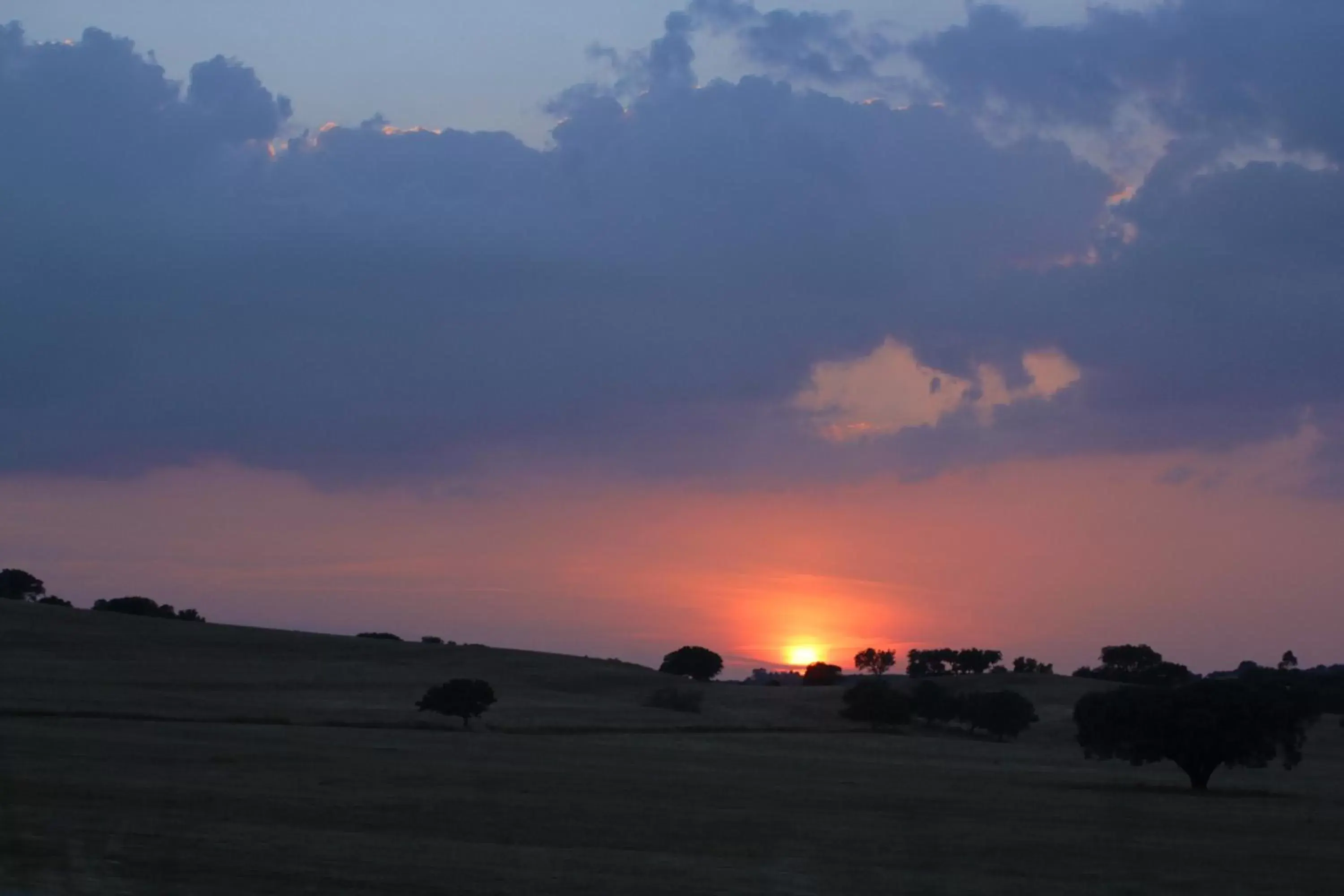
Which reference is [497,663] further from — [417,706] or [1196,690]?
[1196,690]

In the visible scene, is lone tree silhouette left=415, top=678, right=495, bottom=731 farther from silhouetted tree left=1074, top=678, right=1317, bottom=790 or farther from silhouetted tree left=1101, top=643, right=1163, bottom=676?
silhouetted tree left=1101, top=643, right=1163, bottom=676

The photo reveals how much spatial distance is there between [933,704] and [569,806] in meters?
69.6

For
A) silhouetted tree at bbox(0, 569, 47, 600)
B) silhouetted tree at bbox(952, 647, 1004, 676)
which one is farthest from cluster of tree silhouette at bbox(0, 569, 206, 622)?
silhouetted tree at bbox(952, 647, 1004, 676)

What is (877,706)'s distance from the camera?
314 ft

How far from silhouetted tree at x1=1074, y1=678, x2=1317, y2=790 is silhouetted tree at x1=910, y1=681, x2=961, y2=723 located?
45.3 m

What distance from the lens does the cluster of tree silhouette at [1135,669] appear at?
138 metres

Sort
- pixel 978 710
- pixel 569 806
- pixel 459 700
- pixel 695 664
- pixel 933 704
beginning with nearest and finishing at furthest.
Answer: pixel 569 806, pixel 459 700, pixel 978 710, pixel 933 704, pixel 695 664

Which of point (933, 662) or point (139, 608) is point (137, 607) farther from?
point (933, 662)

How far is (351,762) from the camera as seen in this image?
45094 millimetres

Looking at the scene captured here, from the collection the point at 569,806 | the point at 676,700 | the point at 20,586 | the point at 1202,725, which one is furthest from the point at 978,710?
the point at 20,586

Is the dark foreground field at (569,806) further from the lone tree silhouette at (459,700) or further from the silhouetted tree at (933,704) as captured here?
the silhouetted tree at (933,704)

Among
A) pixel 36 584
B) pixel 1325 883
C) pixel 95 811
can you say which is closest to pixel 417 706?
pixel 95 811

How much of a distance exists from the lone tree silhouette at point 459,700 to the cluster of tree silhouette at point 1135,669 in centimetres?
7550

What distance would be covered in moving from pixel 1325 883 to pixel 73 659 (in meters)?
82.6
